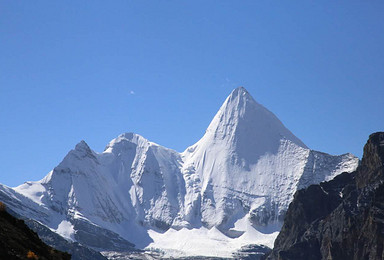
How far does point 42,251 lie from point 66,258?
3.55m

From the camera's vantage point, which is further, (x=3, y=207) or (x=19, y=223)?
(x=19, y=223)

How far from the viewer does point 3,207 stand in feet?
165

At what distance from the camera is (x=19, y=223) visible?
53.7 meters

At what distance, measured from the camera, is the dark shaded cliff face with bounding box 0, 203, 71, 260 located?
145ft

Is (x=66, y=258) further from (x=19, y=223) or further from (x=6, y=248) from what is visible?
(x=6, y=248)

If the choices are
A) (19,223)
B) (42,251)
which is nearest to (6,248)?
(42,251)

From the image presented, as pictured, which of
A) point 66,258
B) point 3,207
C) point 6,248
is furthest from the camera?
point 66,258

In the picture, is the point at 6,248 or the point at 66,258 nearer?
the point at 6,248

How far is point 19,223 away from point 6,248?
9.76 meters

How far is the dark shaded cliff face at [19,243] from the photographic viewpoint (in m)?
44.1

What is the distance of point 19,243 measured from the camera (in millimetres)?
47188

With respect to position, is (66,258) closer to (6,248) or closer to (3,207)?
(3,207)

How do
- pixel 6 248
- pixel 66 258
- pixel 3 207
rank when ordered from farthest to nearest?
pixel 66 258
pixel 3 207
pixel 6 248

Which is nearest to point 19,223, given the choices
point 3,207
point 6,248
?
point 3,207
